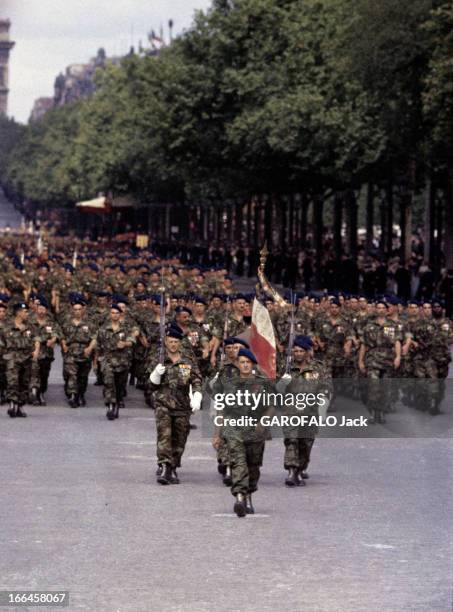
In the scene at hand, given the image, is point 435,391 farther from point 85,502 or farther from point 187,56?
point 187,56

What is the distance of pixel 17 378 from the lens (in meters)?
26.4

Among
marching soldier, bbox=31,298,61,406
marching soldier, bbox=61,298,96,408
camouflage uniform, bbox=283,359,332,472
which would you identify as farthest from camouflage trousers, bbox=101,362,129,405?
camouflage uniform, bbox=283,359,332,472

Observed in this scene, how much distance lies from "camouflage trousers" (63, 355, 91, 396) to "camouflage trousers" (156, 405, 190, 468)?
8.43 meters

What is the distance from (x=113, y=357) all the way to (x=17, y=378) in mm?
1318

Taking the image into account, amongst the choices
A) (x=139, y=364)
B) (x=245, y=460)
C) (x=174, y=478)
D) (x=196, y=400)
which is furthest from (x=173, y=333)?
(x=139, y=364)

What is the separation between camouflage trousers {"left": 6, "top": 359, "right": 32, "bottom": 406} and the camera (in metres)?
26.3

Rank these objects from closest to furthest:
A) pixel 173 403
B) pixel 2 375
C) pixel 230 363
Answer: pixel 230 363 < pixel 173 403 < pixel 2 375

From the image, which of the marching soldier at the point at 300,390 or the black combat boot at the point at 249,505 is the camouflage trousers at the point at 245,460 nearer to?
the black combat boot at the point at 249,505

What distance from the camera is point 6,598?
12.8 m

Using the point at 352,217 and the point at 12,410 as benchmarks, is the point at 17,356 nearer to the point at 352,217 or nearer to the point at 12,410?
the point at 12,410

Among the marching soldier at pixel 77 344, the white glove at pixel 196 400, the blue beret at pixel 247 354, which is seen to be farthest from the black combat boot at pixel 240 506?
the marching soldier at pixel 77 344

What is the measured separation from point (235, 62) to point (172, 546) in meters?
53.3

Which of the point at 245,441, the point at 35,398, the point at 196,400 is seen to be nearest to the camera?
the point at 245,441

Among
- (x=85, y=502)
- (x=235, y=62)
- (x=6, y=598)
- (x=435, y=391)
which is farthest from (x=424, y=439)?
(x=235, y=62)
